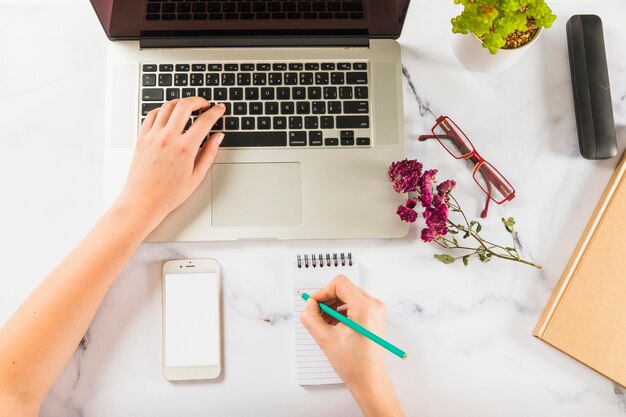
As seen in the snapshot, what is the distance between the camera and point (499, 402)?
90cm

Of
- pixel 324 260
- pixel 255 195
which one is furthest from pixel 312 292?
pixel 255 195

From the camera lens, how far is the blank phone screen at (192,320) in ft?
2.87

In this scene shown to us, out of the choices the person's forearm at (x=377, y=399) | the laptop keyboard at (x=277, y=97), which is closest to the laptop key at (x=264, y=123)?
the laptop keyboard at (x=277, y=97)

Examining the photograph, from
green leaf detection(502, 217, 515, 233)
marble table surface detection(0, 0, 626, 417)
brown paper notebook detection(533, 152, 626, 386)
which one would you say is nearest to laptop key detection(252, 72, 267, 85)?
marble table surface detection(0, 0, 626, 417)

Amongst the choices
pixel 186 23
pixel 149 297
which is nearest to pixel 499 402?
pixel 149 297

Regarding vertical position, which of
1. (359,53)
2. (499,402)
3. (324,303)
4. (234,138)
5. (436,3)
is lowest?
(499,402)

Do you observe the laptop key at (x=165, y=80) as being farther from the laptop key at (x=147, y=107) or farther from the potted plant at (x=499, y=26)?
the potted plant at (x=499, y=26)

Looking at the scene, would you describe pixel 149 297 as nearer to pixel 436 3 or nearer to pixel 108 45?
pixel 108 45

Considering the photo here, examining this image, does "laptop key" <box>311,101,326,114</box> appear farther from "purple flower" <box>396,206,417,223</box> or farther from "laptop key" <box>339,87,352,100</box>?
"purple flower" <box>396,206,417,223</box>

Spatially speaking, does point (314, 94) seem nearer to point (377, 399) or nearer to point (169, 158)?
point (169, 158)

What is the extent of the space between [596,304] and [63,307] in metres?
0.82

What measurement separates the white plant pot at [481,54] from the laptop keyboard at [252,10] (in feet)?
0.56

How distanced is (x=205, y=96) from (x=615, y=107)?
0.71 m

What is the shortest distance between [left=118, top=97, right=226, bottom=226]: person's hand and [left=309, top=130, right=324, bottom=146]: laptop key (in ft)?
0.48
